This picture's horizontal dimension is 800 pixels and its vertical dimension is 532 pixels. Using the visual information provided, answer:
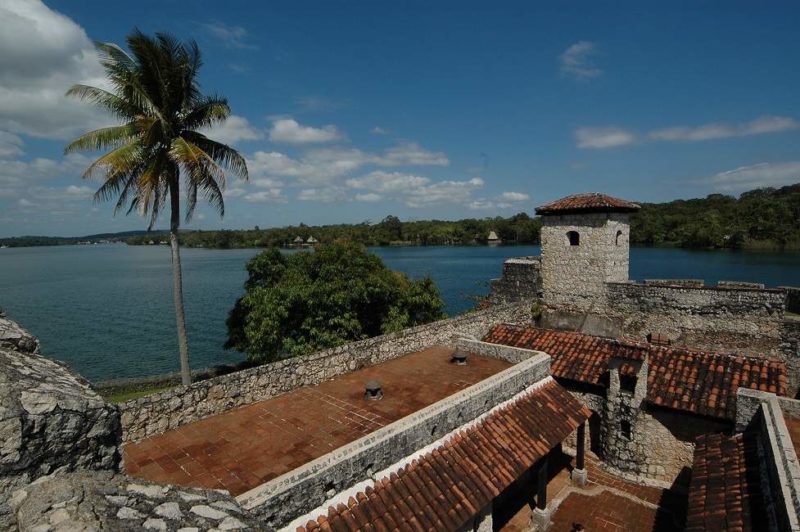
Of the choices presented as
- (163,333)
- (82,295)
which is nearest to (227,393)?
(163,333)

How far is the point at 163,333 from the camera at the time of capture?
40594 millimetres

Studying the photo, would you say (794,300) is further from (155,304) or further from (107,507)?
(155,304)

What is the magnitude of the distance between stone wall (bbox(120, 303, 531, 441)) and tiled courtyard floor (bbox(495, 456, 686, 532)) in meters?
5.77

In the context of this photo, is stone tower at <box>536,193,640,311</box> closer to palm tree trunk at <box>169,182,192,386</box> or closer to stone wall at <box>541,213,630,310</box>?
stone wall at <box>541,213,630,310</box>

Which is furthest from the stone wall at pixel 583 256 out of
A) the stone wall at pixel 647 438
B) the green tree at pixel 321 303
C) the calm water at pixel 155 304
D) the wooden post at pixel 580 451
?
the calm water at pixel 155 304

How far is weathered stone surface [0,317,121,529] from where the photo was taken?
2.12 m

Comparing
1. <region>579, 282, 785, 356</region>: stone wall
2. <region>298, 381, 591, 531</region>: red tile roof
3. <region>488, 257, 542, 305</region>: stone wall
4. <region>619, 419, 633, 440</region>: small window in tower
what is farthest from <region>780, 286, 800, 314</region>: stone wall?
<region>298, 381, 591, 531</region>: red tile roof

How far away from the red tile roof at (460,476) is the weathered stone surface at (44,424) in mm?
4855

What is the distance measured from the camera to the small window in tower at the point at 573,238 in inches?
782

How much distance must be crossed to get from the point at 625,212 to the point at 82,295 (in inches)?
2864

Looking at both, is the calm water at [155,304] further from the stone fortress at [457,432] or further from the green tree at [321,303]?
the stone fortress at [457,432]

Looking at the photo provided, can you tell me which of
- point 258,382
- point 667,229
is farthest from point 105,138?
point 667,229

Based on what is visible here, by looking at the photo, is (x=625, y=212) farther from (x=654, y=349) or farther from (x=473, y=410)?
(x=473, y=410)

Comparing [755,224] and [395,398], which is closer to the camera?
[395,398]
